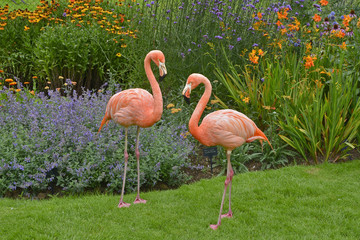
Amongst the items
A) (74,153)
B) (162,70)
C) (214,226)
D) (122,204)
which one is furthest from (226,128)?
(74,153)

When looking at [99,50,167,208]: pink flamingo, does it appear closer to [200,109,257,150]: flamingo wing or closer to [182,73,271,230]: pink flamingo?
[182,73,271,230]: pink flamingo

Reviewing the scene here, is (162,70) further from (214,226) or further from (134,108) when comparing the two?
(214,226)

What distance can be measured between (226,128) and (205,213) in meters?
0.93

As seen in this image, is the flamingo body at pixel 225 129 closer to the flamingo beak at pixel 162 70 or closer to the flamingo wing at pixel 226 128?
the flamingo wing at pixel 226 128

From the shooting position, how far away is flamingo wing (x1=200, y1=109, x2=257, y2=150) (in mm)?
3689

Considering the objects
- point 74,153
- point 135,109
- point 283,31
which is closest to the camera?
point 135,109

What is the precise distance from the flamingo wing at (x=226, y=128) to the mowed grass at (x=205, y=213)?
0.76 m

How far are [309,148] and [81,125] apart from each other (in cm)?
280

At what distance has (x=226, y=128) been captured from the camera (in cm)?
369

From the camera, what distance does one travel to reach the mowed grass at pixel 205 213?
368 cm

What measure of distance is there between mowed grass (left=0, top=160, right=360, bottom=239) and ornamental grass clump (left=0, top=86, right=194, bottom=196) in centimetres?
28

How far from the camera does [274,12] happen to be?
6.71 m

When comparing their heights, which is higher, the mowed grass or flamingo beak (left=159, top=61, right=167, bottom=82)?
flamingo beak (left=159, top=61, right=167, bottom=82)

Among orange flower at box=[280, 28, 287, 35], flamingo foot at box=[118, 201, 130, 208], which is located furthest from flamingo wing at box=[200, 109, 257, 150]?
orange flower at box=[280, 28, 287, 35]
